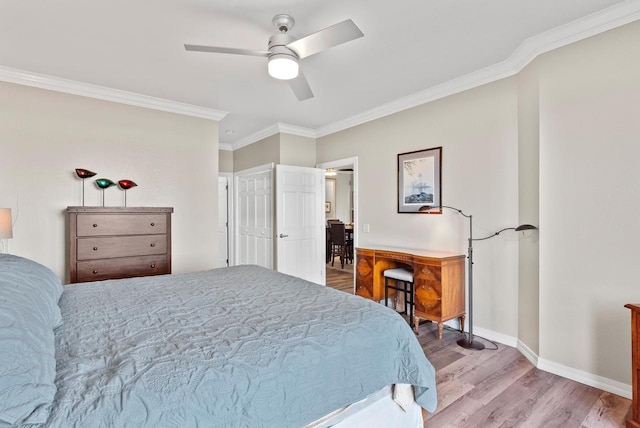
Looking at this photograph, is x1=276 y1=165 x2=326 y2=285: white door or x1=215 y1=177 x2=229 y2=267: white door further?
x1=215 y1=177 x2=229 y2=267: white door

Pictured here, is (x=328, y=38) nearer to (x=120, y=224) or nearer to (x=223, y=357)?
(x=223, y=357)

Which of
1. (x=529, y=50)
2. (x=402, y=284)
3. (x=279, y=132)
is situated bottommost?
(x=402, y=284)

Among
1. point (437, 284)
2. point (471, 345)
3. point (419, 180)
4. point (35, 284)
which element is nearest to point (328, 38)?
point (35, 284)

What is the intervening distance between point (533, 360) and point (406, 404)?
1.66 m

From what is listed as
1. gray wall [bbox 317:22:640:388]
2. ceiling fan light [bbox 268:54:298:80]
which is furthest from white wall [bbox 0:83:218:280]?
gray wall [bbox 317:22:640:388]

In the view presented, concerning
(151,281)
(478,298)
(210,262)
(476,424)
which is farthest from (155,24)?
(478,298)

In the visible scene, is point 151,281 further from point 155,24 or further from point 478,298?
point 478,298

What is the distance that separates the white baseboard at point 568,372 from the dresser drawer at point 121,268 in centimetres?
340

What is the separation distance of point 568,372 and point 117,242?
13.0 feet

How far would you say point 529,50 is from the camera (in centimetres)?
256

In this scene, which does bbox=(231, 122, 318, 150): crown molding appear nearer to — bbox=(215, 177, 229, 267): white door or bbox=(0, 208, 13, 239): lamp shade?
bbox=(215, 177, 229, 267): white door

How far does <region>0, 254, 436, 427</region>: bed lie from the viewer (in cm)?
87

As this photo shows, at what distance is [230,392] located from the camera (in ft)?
3.32

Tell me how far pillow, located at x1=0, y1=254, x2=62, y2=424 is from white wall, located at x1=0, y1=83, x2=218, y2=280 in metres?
2.35
